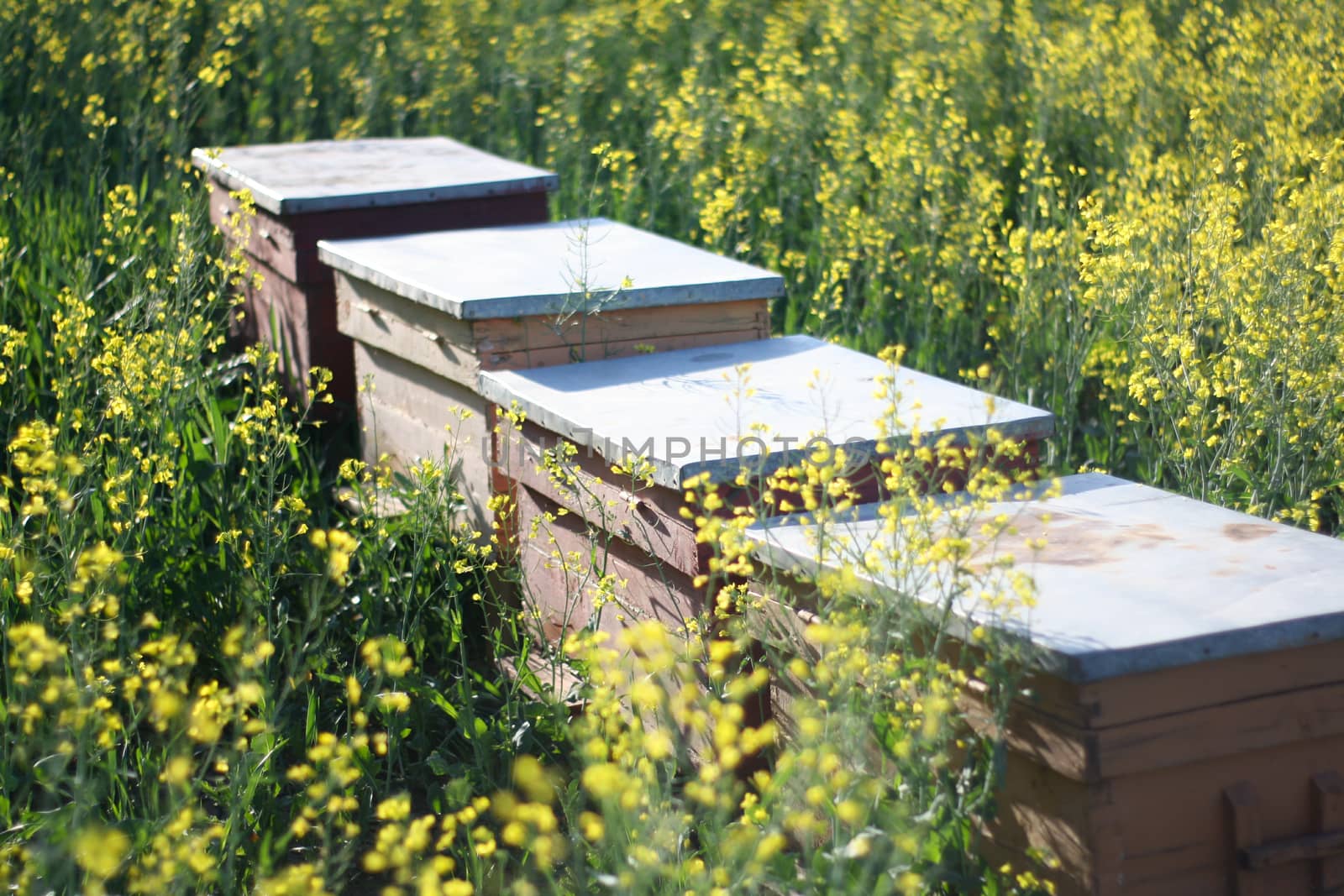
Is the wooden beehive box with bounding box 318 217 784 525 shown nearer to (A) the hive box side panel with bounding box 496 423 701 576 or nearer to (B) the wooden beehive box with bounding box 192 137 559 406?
(A) the hive box side panel with bounding box 496 423 701 576

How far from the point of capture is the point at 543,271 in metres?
3.89

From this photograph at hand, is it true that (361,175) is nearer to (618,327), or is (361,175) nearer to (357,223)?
(357,223)

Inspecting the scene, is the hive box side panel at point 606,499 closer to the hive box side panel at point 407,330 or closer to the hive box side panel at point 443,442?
the hive box side panel at point 443,442

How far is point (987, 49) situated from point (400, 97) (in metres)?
3.33

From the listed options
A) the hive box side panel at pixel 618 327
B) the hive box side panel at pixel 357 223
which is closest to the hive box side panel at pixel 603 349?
the hive box side panel at pixel 618 327

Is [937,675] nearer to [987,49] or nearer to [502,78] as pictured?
[987,49]

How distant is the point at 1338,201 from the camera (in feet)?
12.5

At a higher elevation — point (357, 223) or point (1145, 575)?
point (357, 223)

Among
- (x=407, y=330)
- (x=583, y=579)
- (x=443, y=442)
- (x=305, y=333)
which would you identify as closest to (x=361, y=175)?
(x=305, y=333)

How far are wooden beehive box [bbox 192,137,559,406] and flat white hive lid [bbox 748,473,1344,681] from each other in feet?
8.29

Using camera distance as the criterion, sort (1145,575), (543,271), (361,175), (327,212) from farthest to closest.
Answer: (361,175) → (327,212) → (543,271) → (1145,575)

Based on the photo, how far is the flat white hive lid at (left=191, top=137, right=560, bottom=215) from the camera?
4.63 meters

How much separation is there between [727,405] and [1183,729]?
1.30 meters

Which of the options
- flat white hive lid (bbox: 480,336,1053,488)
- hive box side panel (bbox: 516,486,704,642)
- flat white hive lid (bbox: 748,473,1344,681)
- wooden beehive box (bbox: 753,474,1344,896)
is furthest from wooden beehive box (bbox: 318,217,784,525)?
wooden beehive box (bbox: 753,474,1344,896)
